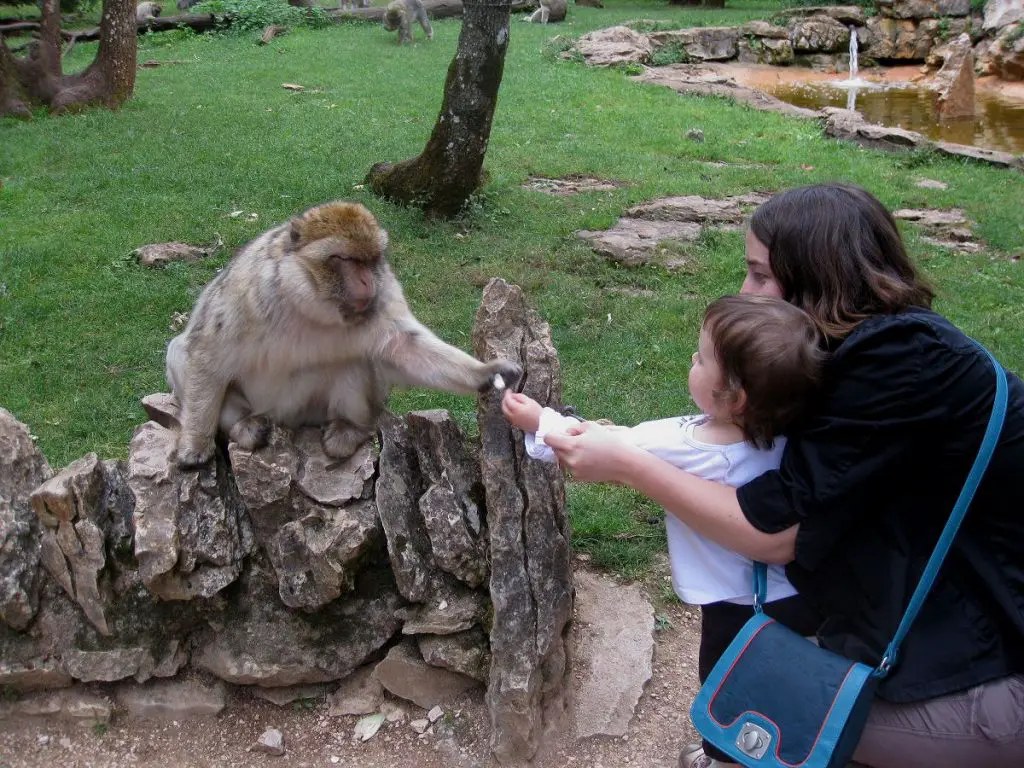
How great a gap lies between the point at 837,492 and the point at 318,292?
1.81 metres

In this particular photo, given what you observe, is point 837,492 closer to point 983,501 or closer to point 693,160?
point 983,501

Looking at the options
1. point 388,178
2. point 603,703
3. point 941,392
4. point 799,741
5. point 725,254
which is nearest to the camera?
point 941,392

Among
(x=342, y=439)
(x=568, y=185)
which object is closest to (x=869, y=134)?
(x=568, y=185)

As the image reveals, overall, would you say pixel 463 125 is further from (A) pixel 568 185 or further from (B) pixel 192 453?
(B) pixel 192 453

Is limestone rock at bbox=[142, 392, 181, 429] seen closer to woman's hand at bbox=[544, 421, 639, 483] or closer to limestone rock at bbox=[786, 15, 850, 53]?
woman's hand at bbox=[544, 421, 639, 483]

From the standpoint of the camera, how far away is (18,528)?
9.60ft

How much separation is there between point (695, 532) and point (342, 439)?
148cm

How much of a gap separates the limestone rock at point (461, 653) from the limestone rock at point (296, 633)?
0.58 ft

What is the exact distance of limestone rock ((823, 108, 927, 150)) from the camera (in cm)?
987

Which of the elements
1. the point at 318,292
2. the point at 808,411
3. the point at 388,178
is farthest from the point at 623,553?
the point at 388,178

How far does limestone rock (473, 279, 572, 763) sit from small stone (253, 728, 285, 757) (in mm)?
678

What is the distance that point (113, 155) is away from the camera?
29.2 feet

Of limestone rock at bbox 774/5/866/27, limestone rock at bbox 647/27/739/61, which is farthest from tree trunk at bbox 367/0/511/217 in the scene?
limestone rock at bbox 774/5/866/27

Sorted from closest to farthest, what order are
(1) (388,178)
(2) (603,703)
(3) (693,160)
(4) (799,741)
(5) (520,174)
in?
(4) (799,741)
(2) (603,703)
(1) (388,178)
(5) (520,174)
(3) (693,160)
